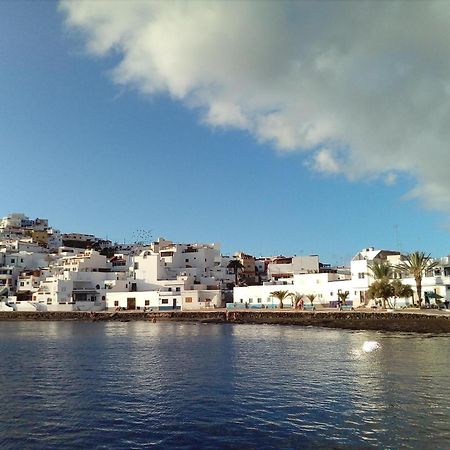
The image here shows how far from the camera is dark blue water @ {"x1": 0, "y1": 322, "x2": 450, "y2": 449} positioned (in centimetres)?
1984

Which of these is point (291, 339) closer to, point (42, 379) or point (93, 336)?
point (93, 336)

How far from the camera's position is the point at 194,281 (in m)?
118

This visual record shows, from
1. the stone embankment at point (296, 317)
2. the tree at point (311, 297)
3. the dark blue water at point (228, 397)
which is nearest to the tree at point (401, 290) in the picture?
the stone embankment at point (296, 317)

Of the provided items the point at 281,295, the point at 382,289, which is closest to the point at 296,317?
the point at 281,295

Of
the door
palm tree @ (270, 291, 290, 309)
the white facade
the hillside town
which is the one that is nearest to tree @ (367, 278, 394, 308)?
the hillside town

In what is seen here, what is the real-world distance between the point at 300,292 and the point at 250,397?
241 feet

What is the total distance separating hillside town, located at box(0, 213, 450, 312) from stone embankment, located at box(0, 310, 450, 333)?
500 centimetres

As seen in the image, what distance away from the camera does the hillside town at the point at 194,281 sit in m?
85.0

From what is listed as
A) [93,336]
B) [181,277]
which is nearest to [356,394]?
[93,336]

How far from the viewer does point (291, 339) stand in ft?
187

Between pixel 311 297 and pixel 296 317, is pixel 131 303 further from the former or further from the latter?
pixel 296 317

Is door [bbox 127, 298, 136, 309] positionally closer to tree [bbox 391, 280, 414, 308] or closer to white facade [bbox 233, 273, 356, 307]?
white facade [bbox 233, 273, 356, 307]

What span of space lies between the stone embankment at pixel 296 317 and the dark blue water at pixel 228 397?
17.4 metres

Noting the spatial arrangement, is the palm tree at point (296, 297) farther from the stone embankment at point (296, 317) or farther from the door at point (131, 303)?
the door at point (131, 303)
